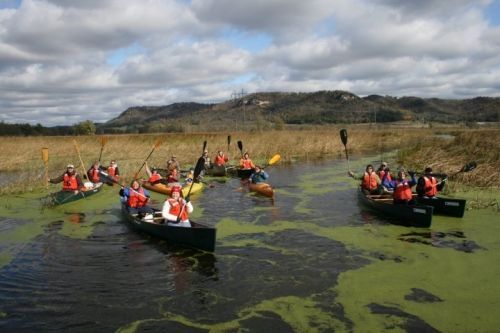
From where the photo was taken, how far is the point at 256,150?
34094mm

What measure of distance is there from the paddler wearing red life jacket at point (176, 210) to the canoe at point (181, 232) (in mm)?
224

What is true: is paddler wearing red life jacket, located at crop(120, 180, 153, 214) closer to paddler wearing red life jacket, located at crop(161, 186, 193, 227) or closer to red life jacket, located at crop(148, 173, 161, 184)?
paddler wearing red life jacket, located at crop(161, 186, 193, 227)

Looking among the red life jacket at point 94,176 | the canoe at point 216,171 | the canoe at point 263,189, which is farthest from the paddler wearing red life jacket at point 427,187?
the red life jacket at point 94,176

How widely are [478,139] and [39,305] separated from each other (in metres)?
22.4

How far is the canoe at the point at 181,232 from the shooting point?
1095 cm

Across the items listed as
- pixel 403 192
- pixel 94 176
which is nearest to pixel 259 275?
pixel 403 192

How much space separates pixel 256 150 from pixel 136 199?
19897 mm

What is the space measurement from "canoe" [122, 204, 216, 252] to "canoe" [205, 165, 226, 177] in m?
11.9

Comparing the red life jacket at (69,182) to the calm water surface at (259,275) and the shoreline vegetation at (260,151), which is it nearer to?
the calm water surface at (259,275)

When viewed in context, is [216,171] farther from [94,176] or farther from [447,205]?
[447,205]

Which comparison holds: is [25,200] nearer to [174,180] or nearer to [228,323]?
[174,180]

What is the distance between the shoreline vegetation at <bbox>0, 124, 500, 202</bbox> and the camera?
21.0m

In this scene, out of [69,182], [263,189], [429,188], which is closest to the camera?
[429,188]

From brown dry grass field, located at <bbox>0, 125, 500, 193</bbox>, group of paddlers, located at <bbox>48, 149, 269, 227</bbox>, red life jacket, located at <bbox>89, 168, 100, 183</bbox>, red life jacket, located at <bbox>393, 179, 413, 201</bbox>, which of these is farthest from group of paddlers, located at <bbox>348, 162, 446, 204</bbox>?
red life jacket, located at <bbox>89, 168, 100, 183</bbox>
